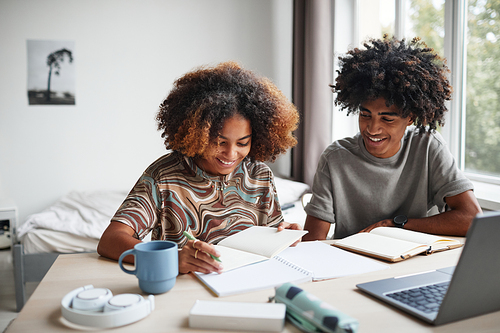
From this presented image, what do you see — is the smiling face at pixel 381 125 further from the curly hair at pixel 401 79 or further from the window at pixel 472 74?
the window at pixel 472 74

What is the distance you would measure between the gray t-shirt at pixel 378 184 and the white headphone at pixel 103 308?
2.84 feet

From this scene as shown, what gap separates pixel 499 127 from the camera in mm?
2033

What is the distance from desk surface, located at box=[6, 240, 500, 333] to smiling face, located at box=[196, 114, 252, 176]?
0.41m

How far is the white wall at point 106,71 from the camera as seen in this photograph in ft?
10.3

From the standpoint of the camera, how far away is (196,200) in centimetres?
125

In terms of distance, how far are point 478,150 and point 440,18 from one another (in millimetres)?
766

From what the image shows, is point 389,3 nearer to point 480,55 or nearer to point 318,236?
point 480,55

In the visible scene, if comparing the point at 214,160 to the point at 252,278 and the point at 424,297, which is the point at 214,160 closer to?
the point at 252,278

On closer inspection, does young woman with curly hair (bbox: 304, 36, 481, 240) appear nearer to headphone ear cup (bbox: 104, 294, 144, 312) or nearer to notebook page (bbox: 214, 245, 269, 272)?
notebook page (bbox: 214, 245, 269, 272)

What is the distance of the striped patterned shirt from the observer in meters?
1.19

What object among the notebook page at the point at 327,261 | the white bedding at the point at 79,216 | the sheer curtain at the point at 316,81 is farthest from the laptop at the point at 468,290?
the sheer curtain at the point at 316,81

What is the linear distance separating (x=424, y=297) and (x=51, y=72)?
10.6ft

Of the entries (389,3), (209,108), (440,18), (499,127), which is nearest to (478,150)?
(499,127)

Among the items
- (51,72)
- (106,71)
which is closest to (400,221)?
(106,71)
